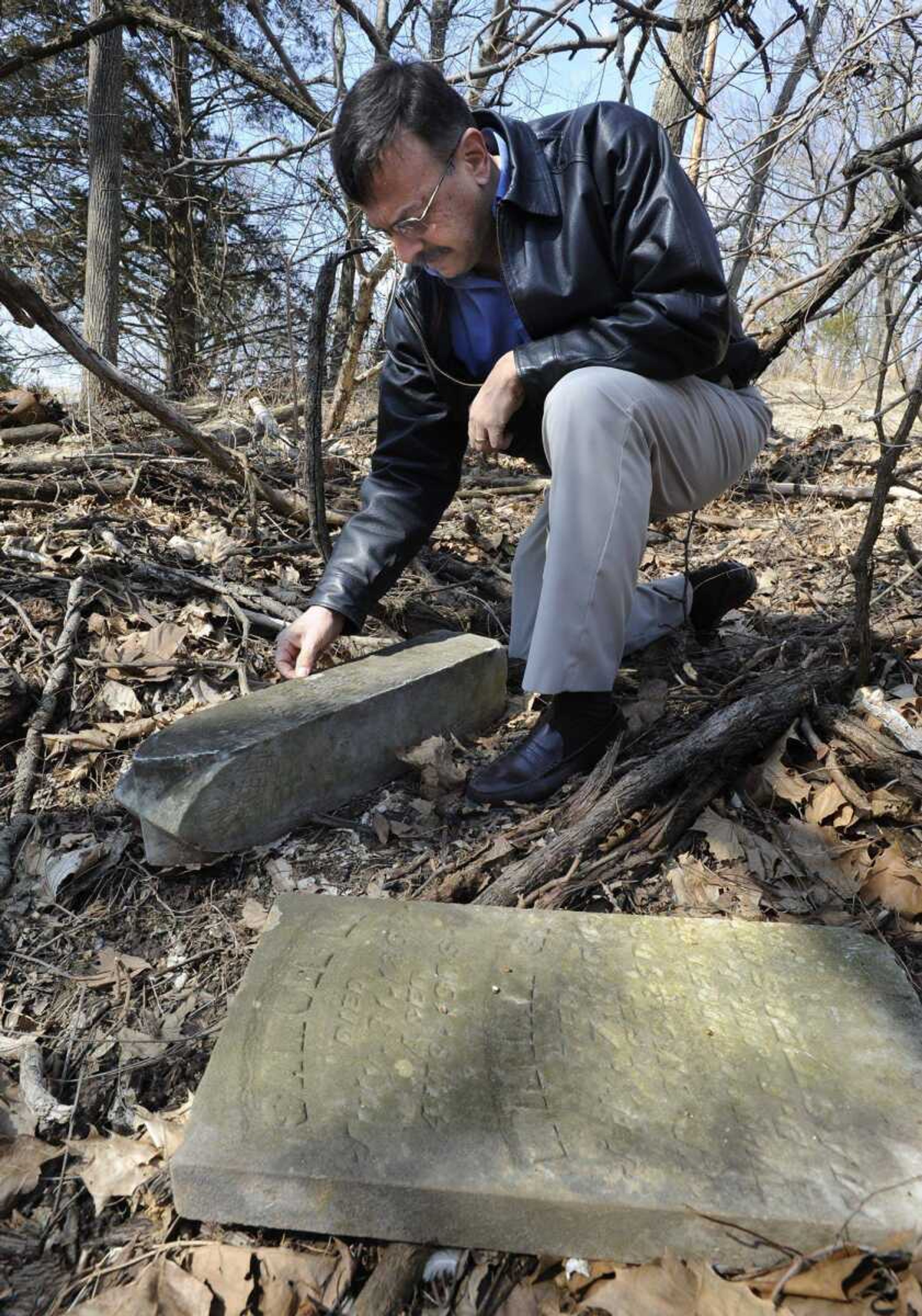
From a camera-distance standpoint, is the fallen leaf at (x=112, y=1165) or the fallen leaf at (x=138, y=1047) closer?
the fallen leaf at (x=112, y=1165)

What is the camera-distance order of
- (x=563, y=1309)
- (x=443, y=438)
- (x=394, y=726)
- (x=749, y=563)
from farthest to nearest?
(x=749, y=563)
(x=443, y=438)
(x=394, y=726)
(x=563, y=1309)

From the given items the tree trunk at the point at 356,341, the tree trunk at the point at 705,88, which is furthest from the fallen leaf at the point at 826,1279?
the tree trunk at the point at 356,341

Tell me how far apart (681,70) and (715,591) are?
3715mm

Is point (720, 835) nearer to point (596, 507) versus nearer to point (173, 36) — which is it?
point (596, 507)

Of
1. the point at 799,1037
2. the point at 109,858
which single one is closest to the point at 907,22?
the point at 799,1037

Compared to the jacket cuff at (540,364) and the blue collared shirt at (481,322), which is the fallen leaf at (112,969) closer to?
the jacket cuff at (540,364)

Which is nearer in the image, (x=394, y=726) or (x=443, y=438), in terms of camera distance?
(x=394, y=726)

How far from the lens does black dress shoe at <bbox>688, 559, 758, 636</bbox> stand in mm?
2893

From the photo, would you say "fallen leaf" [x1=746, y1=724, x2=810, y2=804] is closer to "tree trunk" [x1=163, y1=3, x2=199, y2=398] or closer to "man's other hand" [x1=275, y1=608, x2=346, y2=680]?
"man's other hand" [x1=275, y1=608, x2=346, y2=680]

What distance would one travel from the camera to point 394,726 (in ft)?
7.66

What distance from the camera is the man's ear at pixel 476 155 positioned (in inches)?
82.6

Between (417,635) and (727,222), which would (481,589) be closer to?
(417,635)

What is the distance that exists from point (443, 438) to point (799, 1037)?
190 cm

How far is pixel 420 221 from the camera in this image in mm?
2119
